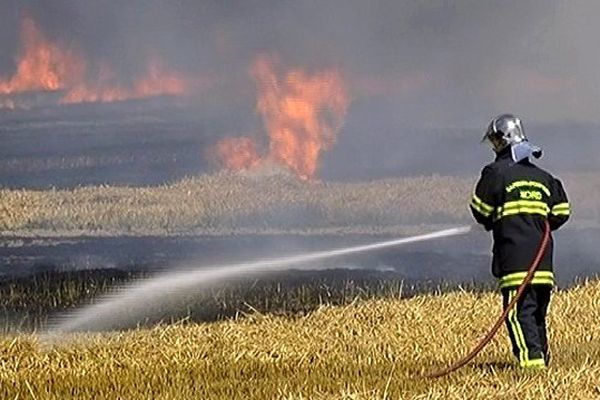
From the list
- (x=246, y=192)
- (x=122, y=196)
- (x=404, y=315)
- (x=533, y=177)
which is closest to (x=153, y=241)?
(x=122, y=196)

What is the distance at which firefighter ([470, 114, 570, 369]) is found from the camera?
38.9 feet

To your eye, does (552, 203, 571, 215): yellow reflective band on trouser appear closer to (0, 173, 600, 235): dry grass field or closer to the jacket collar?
the jacket collar

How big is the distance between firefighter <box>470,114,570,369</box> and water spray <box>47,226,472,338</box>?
723cm

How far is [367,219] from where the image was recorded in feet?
148

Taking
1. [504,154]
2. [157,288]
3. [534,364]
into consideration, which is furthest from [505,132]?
[157,288]

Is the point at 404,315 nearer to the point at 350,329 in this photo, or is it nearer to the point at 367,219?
the point at 350,329

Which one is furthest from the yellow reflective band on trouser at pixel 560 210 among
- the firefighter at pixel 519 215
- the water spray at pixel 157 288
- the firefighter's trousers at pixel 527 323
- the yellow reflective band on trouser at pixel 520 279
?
the water spray at pixel 157 288

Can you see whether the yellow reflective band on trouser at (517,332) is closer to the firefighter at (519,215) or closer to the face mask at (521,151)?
the firefighter at (519,215)

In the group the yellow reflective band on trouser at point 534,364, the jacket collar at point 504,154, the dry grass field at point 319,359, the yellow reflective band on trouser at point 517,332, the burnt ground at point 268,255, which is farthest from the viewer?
the burnt ground at point 268,255

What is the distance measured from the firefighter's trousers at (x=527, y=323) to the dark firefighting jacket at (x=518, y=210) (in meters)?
0.12

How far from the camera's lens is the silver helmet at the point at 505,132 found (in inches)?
470

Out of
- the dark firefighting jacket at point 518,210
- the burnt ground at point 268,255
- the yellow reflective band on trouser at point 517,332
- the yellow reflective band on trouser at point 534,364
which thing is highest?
the burnt ground at point 268,255

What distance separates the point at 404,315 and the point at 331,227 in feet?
90.0

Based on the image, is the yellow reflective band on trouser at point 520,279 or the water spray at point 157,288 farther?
the water spray at point 157,288
